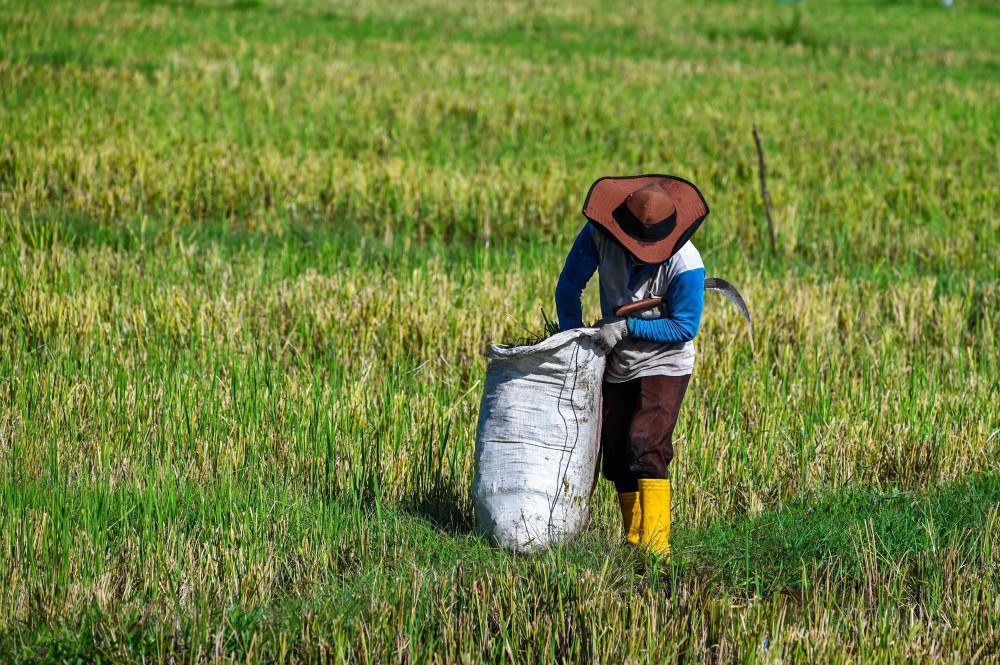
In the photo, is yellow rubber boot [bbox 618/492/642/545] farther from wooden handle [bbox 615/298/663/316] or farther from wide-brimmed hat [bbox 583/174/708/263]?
wide-brimmed hat [bbox 583/174/708/263]

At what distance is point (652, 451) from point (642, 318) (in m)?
0.43

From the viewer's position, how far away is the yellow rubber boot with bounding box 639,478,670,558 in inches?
135

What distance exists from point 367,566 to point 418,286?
3.11m

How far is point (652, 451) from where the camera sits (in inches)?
136

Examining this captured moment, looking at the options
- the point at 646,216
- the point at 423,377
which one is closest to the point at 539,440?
the point at 646,216

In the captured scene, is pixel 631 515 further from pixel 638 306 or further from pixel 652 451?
pixel 638 306

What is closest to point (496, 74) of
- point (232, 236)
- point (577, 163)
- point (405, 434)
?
point (577, 163)

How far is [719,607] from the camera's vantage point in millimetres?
2984

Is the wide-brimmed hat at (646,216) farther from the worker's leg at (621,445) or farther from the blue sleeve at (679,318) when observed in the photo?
the worker's leg at (621,445)

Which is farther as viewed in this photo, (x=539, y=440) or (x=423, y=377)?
(x=423, y=377)

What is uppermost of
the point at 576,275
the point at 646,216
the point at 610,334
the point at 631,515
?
the point at 646,216

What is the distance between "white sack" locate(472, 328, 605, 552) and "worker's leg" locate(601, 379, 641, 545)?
0.17 meters

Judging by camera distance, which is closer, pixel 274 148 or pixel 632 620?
pixel 632 620

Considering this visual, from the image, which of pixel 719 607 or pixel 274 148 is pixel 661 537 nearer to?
pixel 719 607
